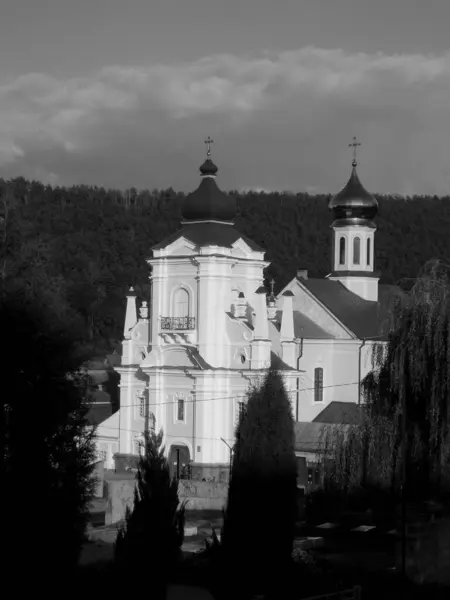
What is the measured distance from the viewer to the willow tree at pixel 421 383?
27062mm

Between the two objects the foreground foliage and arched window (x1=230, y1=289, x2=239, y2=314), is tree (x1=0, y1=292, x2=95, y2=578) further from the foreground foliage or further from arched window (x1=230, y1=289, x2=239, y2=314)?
arched window (x1=230, y1=289, x2=239, y2=314)

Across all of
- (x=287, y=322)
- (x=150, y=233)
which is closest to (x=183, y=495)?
(x=287, y=322)

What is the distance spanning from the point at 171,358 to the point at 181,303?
6.41 feet

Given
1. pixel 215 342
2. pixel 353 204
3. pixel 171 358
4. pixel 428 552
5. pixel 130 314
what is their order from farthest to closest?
pixel 353 204 → pixel 130 314 → pixel 171 358 → pixel 215 342 → pixel 428 552

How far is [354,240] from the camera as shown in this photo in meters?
53.2

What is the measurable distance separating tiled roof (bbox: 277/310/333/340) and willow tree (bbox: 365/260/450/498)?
795 inches

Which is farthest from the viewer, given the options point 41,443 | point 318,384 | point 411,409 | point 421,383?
point 318,384

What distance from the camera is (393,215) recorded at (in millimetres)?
113562

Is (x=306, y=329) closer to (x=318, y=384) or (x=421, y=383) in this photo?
(x=318, y=384)

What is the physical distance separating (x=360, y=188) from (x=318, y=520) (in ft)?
83.9

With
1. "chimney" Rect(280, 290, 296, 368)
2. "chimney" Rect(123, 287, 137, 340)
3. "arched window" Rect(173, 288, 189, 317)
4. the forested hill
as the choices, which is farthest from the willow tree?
the forested hill

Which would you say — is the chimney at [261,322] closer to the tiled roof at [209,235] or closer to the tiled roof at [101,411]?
the tiled roof at [209,235]

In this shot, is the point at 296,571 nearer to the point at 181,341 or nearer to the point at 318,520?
the point at 318,520

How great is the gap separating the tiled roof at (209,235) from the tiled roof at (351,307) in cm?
443
